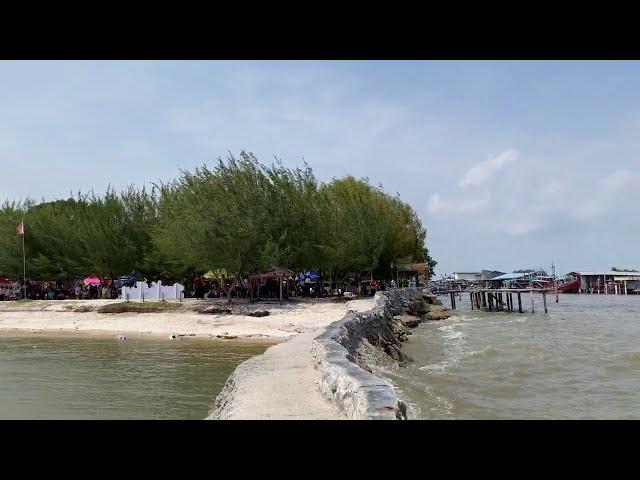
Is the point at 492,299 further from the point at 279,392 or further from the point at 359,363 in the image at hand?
the point at 279,392

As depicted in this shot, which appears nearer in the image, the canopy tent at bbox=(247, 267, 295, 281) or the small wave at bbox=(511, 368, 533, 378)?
the small wave at bbox=(511, 368, 533, 378)

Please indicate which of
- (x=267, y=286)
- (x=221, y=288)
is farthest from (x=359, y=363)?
(x=267, y=286)

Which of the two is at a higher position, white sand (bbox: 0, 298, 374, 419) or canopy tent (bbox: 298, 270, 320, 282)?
canopy tent (bbox: 298, 270, 320, 282)

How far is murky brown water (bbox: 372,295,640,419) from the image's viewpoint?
1241 cm

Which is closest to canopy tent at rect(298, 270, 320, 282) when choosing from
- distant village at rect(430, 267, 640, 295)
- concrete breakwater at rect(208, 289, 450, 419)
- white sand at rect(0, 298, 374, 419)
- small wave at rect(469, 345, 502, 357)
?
white sand at rect(0, 298, 374, 419)

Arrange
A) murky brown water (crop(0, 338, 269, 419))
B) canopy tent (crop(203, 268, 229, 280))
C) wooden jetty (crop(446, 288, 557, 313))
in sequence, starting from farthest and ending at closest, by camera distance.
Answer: wooden jetty (crop(446, 288, 557, 313)), canopy tent (crop(203, 268, 229, 280)), murky brown water (crop(0, 338, 269, 419))

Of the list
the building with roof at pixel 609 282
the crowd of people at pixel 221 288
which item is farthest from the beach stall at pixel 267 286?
the building with roof at pixel 609 282

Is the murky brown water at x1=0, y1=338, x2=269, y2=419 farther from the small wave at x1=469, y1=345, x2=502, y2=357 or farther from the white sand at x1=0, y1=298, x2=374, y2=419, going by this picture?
the small wave at x1=469, y1=345, x2=502, y2=357

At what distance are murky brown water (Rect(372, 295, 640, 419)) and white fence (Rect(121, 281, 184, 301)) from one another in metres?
15.5

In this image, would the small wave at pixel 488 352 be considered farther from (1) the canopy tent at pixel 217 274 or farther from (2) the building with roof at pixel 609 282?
(2) the building with roof at pixel 609 282

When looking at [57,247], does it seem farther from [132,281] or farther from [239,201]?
[239,201]

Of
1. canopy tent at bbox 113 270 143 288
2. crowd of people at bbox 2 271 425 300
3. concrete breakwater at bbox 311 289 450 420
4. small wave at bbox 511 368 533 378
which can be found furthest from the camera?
canopy tent at bbox 113 270 143 288
